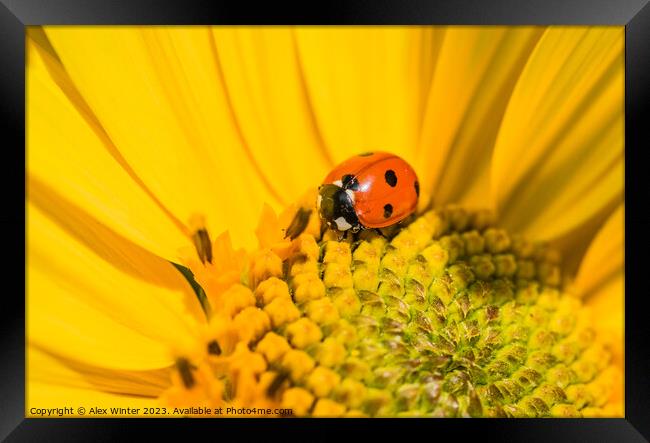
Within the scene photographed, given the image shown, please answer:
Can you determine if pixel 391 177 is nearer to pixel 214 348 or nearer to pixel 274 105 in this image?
Result: pixel 274 105

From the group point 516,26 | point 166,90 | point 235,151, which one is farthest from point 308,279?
point 516,26

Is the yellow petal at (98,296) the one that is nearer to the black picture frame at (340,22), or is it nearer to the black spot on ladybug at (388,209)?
the black picture frame at (340,22)

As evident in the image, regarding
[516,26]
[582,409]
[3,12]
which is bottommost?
[582,409]

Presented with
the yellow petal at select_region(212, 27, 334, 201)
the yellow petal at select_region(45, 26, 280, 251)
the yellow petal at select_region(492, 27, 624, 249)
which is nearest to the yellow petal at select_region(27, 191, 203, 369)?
the yellow petal at select_region(45, 26, 280, 251)

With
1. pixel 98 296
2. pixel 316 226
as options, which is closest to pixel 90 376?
pixel 98 296

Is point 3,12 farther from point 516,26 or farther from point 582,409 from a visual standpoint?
point 582,409

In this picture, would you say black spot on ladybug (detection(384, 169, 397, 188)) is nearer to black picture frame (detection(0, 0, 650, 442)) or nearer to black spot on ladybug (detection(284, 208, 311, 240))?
black spot on ladybug (detection(284, 208, 311, 240))
